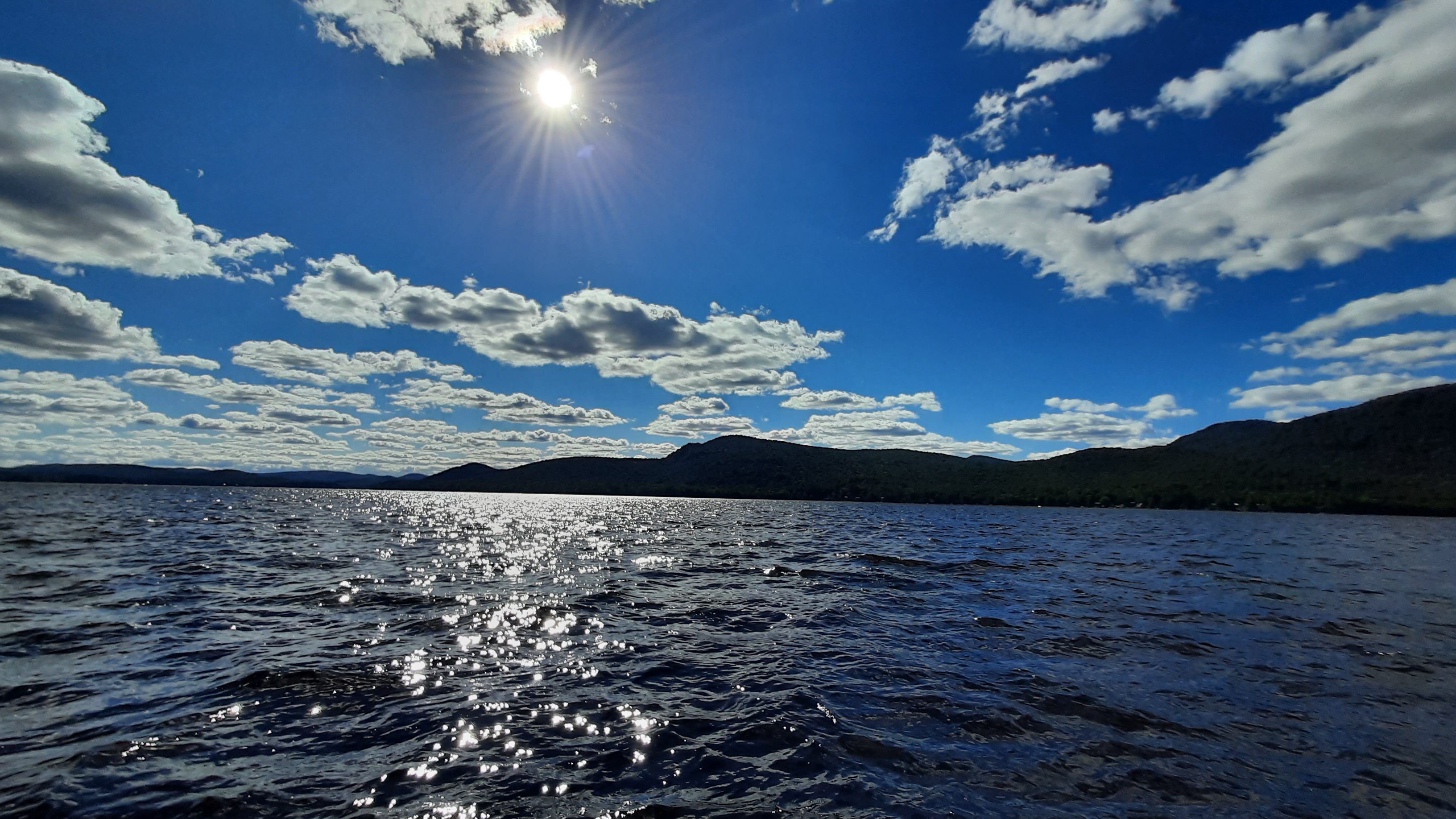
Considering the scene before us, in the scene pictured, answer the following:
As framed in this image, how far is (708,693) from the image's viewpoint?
11086 mm

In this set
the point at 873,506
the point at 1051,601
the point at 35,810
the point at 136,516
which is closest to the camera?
the point at 35,810

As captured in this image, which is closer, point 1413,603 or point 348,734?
point 348,734

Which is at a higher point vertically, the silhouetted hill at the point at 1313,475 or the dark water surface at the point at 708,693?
the silhouetted hill at the point at 1313,475

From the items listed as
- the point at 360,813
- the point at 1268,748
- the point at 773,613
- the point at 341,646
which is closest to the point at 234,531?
the point at 341,646

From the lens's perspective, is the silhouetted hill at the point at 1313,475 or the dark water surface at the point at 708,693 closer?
the dark water surface at the point at 708,693

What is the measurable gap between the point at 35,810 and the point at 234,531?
49.9 m

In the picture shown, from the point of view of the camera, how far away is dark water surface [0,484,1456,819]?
289 inches

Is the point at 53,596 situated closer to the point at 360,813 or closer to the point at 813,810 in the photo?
the point at 360,813

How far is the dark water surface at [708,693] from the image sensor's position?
24.1 feet

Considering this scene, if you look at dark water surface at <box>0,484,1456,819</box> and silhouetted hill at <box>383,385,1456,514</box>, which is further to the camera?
silhouetted hill at <box>383,385,1456,514</box>

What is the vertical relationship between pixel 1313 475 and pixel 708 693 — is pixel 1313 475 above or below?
above

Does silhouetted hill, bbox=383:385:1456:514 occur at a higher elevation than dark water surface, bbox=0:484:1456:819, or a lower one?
higher

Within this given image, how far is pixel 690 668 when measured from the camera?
41.3ft

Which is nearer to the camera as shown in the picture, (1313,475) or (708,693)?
(708,693)
